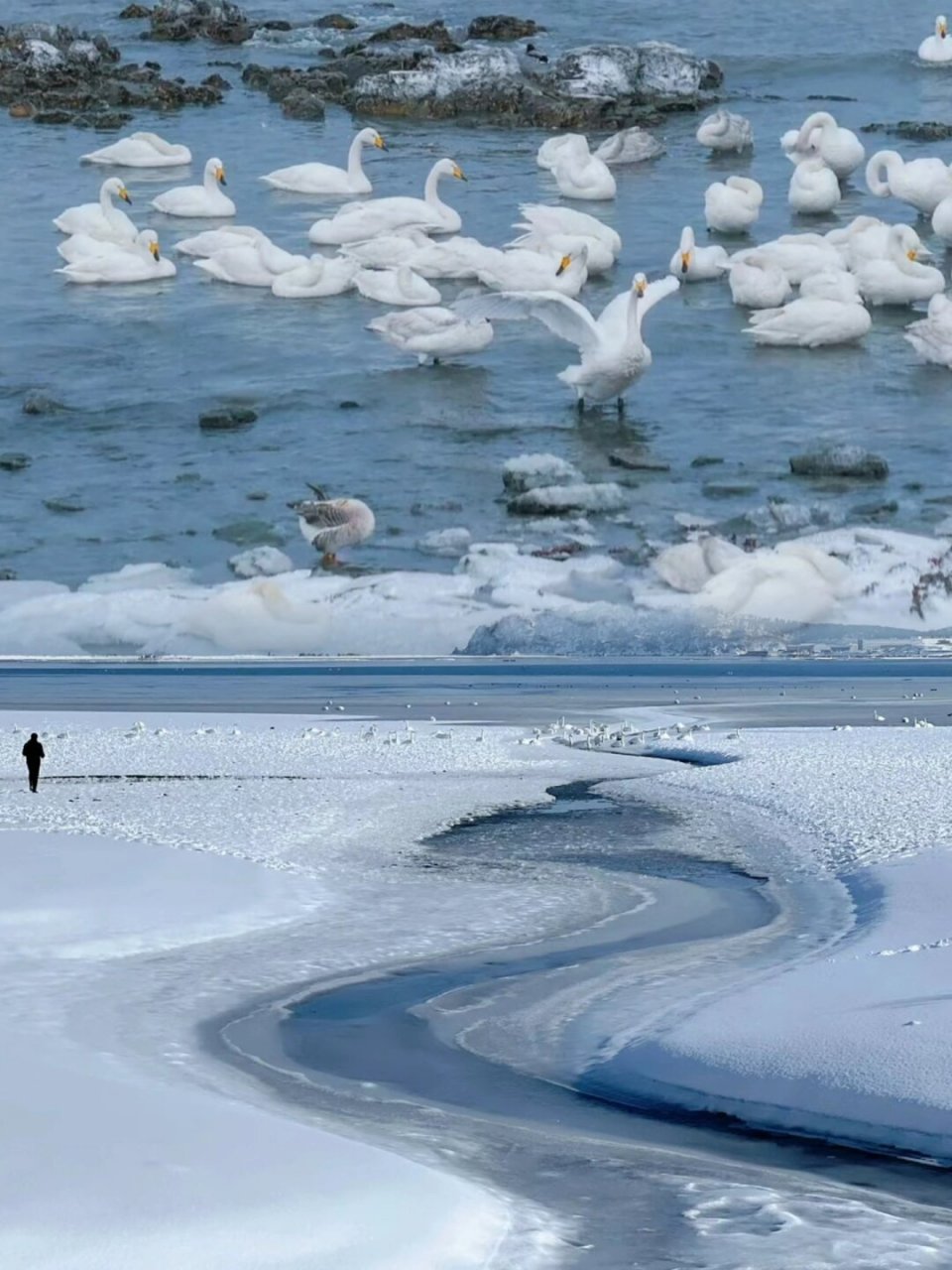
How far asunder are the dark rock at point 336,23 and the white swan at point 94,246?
16.0 m

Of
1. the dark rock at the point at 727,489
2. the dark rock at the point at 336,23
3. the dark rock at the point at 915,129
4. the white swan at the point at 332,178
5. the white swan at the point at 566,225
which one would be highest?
the dark rock at the point at 336,23

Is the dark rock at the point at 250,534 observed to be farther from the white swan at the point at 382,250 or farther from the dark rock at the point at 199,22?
the dark rock at the point at 199,22

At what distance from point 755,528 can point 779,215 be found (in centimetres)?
1163

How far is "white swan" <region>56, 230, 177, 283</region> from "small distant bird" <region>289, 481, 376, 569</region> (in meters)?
8.67

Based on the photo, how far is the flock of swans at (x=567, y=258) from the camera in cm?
1988

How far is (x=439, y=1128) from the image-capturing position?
6.23 meters

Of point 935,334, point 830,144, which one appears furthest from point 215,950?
point 830,144

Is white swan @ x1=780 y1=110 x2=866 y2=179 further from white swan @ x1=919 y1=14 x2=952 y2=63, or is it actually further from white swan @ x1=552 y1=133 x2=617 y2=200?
white swan @ x1=919 y1=14 x2=952 y2=63

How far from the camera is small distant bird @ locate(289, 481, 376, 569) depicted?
16516mm

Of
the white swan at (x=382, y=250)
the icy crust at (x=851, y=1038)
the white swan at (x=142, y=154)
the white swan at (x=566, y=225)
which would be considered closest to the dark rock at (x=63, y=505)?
the white swan at (x=382, y=250)

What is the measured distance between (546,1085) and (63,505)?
11.8m

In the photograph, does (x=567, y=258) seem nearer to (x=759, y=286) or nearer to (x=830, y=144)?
(x=759, y=286)

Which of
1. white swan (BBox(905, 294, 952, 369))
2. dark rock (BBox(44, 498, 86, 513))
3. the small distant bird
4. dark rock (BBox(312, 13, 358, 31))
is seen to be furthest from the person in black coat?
dark rock (BBox(312, 13, 358, 31))

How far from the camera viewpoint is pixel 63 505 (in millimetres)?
17734
